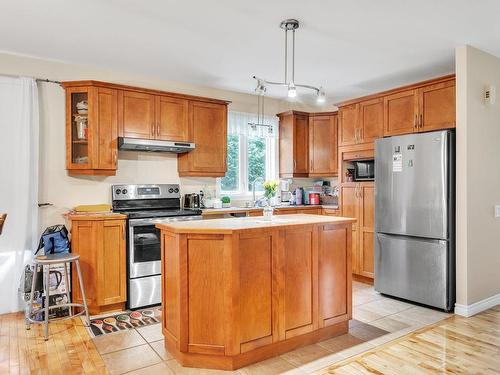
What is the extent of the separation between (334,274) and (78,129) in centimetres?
306

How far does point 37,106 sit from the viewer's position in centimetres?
380

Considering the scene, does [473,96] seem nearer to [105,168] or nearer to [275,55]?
[275,55]

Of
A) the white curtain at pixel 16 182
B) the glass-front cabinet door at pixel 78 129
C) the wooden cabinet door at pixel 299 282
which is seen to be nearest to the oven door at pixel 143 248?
the glass-front cabinet door at pixel 78 129

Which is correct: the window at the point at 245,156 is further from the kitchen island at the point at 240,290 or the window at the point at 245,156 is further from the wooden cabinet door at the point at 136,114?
the kitchen island at the point at 240,290

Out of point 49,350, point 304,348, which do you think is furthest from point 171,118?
point 304,348

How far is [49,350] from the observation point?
2.79 metres

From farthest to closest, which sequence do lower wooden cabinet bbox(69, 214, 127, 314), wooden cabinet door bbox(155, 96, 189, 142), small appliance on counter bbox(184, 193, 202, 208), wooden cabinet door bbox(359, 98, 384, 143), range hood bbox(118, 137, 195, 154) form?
small appliance on counter bbox(184, 193, 202, 208) < wooden cabinet door bbox(359, 98, 384, 143) < wooden cabinet door bbox(155, 96, 189, 142) < range hood bbox(118, 137, 195, 154) < lower wooden cabinet bbox(69, 214, 127, 314)

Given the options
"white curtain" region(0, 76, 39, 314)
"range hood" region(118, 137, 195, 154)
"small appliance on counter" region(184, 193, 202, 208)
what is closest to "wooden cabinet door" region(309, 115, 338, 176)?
"small appliance on counter" region(184, 193, 202, 208)

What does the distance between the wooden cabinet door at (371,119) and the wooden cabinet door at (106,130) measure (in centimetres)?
297

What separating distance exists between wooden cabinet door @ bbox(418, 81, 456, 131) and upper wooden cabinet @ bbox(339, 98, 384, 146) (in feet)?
1.69

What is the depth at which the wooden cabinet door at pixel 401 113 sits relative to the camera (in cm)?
406

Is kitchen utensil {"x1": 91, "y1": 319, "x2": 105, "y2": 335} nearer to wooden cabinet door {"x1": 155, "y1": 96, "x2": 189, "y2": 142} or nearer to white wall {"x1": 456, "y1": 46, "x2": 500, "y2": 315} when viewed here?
wooden cabinet door {"x1": 155, "y1": 96, "x2": 189, "y2": 142}

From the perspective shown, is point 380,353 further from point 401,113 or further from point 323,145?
point 323,145

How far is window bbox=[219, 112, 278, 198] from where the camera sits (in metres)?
5.29
